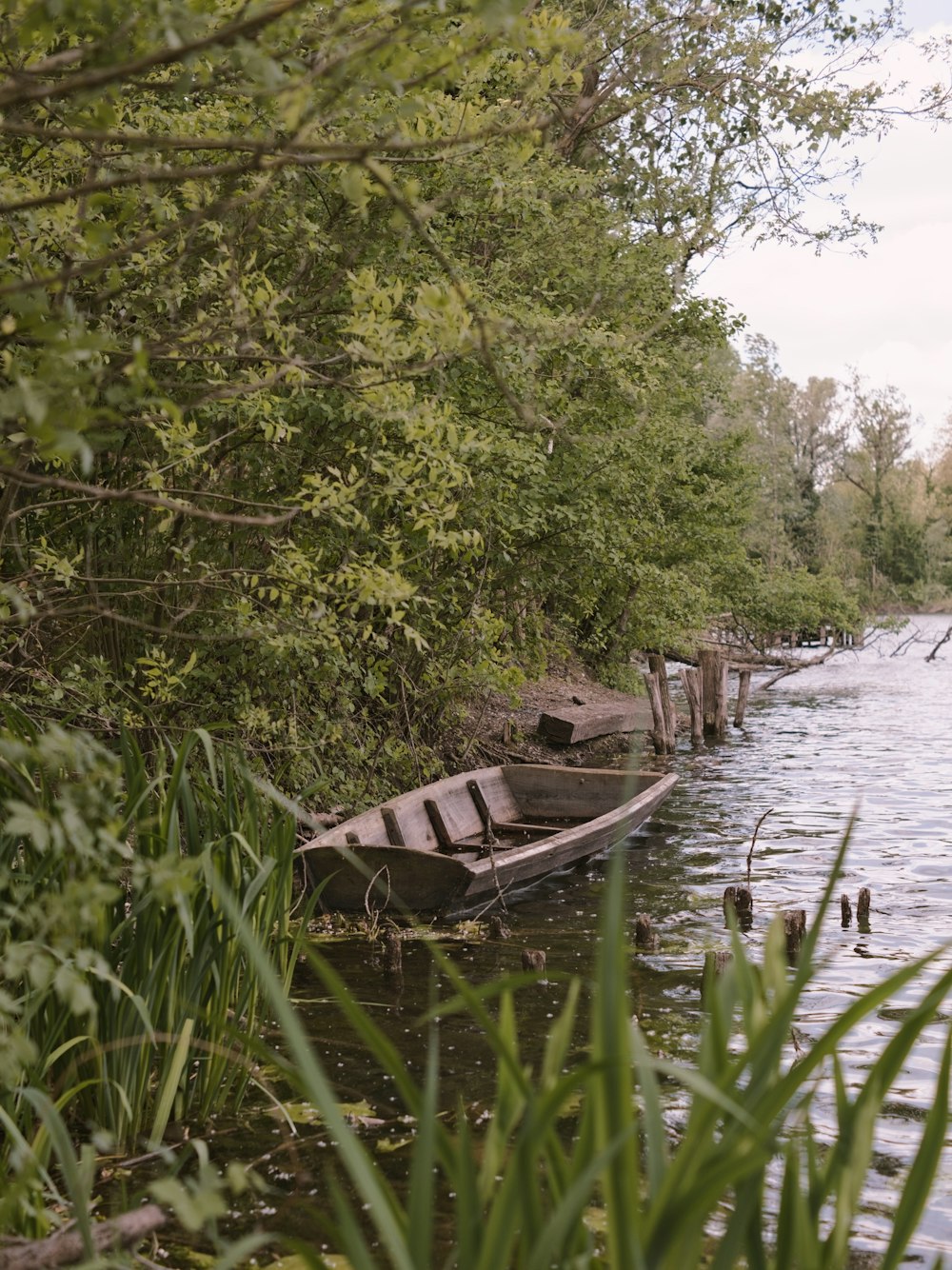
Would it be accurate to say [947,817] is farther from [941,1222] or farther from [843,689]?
[843,689]

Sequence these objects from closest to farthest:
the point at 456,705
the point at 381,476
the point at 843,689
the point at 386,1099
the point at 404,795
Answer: the point at 386,1099
the point at 381,476
the point at 404,795
the point at 456,705
the point at 843,689

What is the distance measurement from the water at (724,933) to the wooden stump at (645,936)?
0.25ft

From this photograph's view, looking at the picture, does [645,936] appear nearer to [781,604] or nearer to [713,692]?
[713,692]

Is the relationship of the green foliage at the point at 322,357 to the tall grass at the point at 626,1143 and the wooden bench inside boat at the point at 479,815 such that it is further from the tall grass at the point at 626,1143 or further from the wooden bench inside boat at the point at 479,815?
the tall grass at the point at 626,1143

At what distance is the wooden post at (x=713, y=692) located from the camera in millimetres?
19594

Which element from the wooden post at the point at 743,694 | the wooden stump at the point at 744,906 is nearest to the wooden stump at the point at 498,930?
the wooden stump at the point at 744,906

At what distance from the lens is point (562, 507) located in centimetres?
1228

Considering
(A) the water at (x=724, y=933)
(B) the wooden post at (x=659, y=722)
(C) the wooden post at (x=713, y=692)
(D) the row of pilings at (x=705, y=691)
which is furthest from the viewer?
(C) the wooden post at (x=713, y=692)

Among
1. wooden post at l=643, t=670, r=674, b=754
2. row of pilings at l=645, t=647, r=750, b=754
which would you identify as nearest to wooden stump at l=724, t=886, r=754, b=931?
wooden post at l=643, t=670, r=674, b=754

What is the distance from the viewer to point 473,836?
10.2 meters

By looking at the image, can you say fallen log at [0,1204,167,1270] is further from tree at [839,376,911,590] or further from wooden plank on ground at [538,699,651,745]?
tree at [839,376,911,590]

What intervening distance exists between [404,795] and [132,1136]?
538 cm

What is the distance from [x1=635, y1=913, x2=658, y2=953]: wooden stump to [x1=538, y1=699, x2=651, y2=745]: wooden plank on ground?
24.2 feet

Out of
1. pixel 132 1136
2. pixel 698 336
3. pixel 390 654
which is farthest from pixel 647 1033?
pixel 698 336
